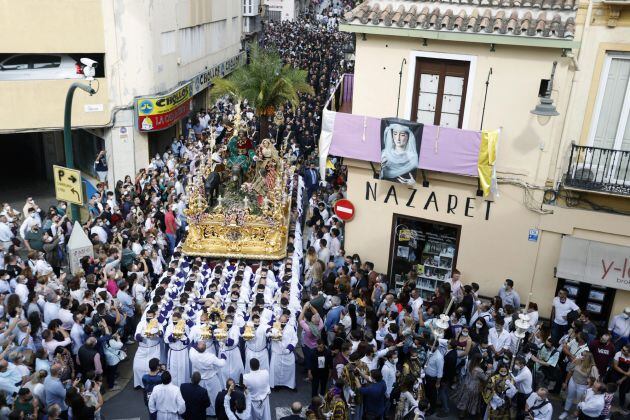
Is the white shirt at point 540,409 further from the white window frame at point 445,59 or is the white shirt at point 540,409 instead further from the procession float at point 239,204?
the procession float at point 239,204

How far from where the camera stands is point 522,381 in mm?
10352

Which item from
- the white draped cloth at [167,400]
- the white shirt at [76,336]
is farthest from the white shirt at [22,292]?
the white draped cloth at [167,400]

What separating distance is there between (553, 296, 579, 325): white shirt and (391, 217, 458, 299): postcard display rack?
111 inches

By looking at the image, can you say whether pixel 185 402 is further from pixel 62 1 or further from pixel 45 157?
pixel 45 157

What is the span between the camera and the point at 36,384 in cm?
936

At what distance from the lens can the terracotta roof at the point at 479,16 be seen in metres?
12.6

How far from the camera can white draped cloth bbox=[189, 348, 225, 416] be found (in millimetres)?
10516

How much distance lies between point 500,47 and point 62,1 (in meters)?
13.7

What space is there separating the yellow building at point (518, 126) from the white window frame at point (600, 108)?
2 cm

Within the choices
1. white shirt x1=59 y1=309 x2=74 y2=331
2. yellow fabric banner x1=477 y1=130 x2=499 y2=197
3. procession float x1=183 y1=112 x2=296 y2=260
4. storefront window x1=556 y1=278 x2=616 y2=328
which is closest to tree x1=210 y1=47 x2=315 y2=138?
procession float x1=183 y1=112 x2=296 y2=260

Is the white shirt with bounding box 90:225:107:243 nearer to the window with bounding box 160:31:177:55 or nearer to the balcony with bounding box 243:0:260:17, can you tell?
the window with bounding box 160:31:177:55

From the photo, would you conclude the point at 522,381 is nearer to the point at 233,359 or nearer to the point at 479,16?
the point at 233,359

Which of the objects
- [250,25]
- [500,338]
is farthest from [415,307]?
[250,25]

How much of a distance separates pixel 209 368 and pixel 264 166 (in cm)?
683
